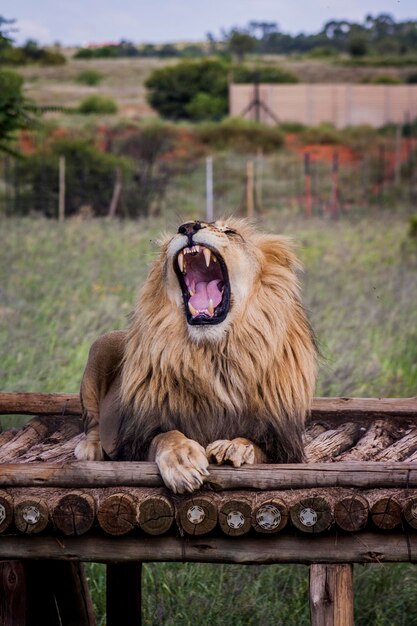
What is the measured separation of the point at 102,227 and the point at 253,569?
35.6 ft

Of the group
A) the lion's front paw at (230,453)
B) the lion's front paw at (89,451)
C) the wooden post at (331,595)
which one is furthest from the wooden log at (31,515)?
the wooden post at (331,595)

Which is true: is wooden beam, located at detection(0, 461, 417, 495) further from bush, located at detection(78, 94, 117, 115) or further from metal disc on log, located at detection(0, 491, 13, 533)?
bush, located at detection(78, 94, 117, 115)

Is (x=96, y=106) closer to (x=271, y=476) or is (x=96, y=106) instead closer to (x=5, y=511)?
(x=5, y=511)

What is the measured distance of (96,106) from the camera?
4116 cm

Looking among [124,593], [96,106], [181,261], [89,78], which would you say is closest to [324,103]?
[89,78]

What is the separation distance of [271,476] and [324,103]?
43580 millimetres

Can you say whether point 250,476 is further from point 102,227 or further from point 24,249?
point 102,227

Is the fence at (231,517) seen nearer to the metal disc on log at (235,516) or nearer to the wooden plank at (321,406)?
the metal disc on log at (235,516)

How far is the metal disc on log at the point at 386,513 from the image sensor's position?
3877mm

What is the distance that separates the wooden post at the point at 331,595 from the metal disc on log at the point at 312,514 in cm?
18

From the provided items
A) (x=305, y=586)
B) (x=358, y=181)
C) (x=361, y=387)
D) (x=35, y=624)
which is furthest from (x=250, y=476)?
(x=358, y=181)

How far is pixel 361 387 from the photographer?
26.7 ft

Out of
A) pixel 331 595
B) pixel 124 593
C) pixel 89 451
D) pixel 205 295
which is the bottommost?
pixel 124 593

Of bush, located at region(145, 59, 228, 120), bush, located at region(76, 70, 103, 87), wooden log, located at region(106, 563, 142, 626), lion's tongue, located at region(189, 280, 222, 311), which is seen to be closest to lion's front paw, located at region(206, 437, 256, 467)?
lion's tongue, located at region(189, 280, 222, 311)
